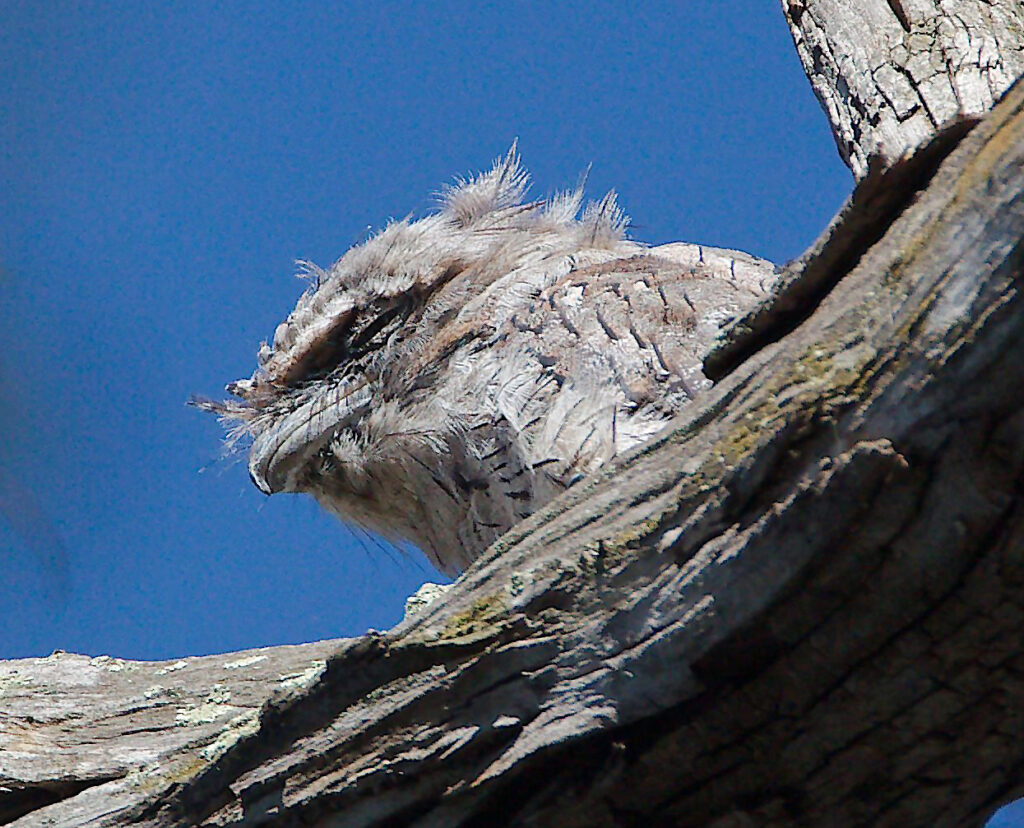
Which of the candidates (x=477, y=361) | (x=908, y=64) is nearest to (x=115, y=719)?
(x=477, y=361)

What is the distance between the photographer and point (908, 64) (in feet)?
5.74

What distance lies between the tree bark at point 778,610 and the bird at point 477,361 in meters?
1.01

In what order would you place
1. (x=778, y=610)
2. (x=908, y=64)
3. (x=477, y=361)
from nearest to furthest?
(x=778, y=610) < (x=908, y=64) < (x=477, y=361)

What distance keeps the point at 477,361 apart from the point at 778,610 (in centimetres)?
169

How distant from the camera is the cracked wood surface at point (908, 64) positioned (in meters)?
1.70

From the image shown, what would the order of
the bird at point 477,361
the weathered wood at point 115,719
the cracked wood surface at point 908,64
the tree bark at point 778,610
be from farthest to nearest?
the bird at point 477,361 < the cracked wood surface at point 908,64 < the weathered wood at point 115,719 < the tree bark at point 778,610

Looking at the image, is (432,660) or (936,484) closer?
(936,484)

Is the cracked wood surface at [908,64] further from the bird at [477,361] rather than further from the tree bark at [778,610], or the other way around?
the tree bark at [778,610]

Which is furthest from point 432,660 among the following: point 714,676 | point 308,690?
point 714,676

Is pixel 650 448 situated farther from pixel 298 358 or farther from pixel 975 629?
pixel 298 358

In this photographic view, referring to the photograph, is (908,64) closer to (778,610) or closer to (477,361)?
(778,610)

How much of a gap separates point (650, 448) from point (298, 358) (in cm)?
211

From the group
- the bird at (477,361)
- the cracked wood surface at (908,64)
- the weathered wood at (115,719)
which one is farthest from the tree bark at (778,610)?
the bird at (477,361)

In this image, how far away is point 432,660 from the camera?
118 centimetres
